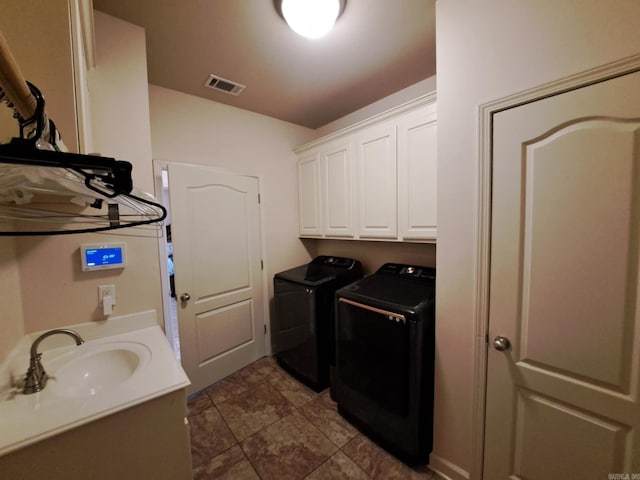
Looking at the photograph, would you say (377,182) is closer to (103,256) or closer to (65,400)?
(103,256)

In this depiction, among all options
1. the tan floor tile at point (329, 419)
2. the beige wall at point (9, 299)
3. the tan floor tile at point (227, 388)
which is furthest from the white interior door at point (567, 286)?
the beige wall at point (9, 299)

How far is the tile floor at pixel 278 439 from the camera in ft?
4.67

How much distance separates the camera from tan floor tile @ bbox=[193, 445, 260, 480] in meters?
1.40

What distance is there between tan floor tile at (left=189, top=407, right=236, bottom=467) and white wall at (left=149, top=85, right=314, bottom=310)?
45.2 inches

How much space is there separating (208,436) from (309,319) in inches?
41.5

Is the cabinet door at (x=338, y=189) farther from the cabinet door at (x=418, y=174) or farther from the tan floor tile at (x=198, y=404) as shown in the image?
the tan floor tile at (x=198, y=404)

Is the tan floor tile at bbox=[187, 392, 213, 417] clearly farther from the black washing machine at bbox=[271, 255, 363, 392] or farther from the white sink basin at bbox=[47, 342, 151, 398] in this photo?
the white sink basin at bbox=[47, 342, 151, 398]

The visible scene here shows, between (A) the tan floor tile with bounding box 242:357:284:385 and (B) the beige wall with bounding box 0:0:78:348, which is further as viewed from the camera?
(A) the tan floor tile with bounding box 242:357:284:385

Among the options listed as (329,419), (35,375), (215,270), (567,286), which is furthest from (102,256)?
(567,286)

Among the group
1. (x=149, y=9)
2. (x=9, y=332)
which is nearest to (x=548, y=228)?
(x=149, y=9)

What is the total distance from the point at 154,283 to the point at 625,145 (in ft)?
7.55

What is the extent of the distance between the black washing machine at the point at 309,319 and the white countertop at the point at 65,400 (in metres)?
1.11

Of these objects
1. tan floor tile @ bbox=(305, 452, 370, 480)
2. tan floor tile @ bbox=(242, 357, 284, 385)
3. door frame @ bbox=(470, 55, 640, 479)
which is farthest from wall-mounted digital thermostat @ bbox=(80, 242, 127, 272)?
door frame @ bbox=(470, 55, 640, 479)

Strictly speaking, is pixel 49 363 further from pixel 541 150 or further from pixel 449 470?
pixel 541 150
